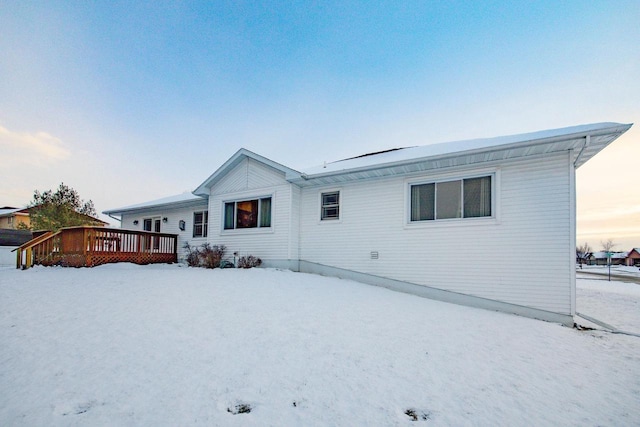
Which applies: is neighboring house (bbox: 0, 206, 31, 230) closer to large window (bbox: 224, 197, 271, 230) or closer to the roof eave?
the roof eave

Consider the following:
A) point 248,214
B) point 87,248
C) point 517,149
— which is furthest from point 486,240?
point 87,248

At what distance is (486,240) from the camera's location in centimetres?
749

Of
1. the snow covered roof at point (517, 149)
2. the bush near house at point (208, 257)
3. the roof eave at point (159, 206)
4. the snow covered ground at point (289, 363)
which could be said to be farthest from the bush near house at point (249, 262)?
the roof eave at point (159, 206)

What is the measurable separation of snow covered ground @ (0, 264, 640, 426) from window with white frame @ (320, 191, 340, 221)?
4.01 metres

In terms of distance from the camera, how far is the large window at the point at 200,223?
44.9 feet

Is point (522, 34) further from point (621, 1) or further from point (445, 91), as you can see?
point (445, 91)

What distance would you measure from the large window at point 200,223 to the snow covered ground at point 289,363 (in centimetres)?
708

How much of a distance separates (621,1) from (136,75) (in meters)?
17.3

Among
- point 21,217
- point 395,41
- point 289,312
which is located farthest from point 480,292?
point 21,217

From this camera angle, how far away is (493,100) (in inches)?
485

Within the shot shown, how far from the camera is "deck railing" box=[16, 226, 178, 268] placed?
1002 cm

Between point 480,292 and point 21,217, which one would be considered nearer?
point 480,292

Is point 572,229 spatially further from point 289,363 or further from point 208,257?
point 208,257

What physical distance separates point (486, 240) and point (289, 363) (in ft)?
20.8
